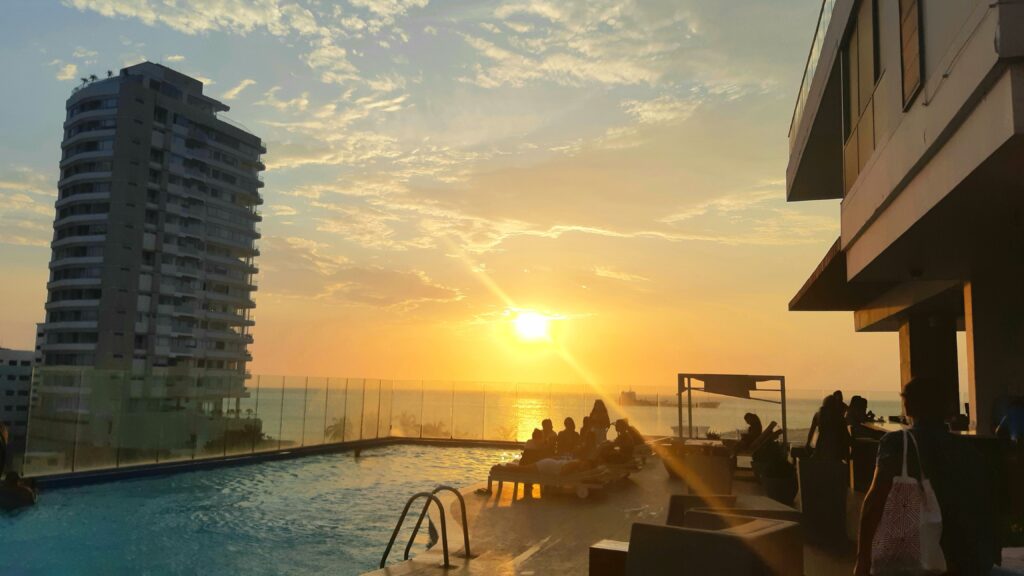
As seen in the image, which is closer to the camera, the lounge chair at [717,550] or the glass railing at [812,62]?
the lounge chair at [717,550]

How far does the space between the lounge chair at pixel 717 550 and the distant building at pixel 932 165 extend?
306 centimetres

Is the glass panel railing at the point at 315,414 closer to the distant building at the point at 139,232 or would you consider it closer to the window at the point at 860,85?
the window at the point at 860,85

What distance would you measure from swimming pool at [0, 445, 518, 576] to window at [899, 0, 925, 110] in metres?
9.38

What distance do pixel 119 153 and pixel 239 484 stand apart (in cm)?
7520

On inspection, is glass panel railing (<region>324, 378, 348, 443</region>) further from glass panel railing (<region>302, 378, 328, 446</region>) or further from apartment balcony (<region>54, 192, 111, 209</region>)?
apartment balcony (<region>54, 192, 111, 209</region>)

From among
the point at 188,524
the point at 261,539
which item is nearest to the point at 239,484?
the point at 188,524

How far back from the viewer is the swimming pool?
40.8 feet

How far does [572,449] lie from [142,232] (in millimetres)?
82488

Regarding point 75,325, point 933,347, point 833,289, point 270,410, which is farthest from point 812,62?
point 75,325

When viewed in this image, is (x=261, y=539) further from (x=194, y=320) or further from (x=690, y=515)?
(x=194, y=320)

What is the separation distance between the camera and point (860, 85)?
33.0 feet

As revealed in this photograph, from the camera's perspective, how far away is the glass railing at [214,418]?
19.0 metres

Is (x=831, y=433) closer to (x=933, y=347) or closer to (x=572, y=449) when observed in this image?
(x=572, y=449)

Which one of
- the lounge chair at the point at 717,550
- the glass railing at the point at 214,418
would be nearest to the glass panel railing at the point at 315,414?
the glass railing at the point at 214,418
